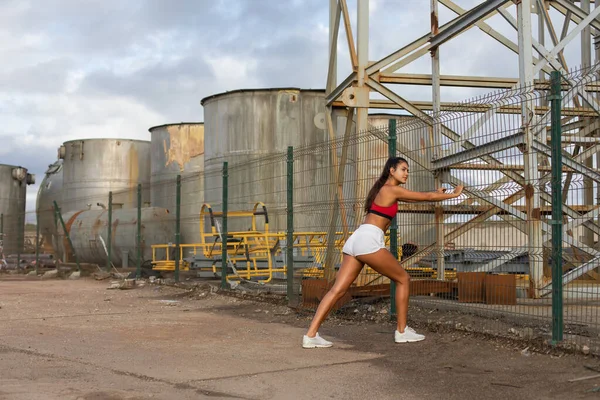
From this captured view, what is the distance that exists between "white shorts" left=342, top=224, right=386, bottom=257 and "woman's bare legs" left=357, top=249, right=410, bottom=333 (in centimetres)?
5

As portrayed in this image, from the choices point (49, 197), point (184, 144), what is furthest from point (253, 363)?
point (49, 197)

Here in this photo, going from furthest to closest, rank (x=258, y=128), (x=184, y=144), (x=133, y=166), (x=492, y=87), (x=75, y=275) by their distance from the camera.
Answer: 1. (x=133, y=166)
2. (x=184, y=144)
3. (x=75, y=275)
4. (x=258, y=128)
5. (x=492, y=87)

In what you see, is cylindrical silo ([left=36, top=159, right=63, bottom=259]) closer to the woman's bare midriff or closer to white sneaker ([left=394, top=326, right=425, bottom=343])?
white sneaker ([left=394, top=326, right=425, bottom=343])

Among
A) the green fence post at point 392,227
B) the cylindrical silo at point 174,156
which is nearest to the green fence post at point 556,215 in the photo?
the green fence post at point 392,227

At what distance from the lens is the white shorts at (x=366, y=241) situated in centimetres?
670

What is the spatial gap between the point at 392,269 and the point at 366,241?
0.36 meters

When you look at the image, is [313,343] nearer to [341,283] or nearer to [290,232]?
[341,283]

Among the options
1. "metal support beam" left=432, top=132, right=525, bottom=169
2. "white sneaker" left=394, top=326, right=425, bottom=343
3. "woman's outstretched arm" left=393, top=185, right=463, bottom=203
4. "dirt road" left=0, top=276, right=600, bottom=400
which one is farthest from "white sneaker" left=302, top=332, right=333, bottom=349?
"metal support beam" left=432, top=132, right=525, bottom=169

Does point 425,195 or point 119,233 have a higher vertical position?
point 425,195

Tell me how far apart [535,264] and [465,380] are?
3.84 metres

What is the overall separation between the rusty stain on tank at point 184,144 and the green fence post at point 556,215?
20.9 m

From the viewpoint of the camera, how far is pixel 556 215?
6.31 metres

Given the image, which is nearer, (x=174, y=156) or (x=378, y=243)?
(x=378, y=243)

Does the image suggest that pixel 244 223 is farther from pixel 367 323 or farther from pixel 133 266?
pixel 367 323
